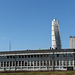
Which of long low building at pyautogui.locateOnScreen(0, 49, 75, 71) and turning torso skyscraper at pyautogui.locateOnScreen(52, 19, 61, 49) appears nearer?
long low building at pyautogui.locateOnScreen(0, 49, 75, 71)

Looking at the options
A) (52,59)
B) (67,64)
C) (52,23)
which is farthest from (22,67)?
(52,23)

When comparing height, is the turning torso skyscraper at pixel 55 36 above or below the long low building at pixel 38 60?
above

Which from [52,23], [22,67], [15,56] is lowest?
[22,67]

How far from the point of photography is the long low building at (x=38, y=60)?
225ft

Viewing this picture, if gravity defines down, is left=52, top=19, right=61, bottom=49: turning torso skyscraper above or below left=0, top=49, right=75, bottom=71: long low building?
above

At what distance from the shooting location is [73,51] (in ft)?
226

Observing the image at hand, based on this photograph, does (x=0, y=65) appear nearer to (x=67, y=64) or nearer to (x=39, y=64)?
(x=39, y=64)

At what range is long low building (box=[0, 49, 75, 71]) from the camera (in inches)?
2697

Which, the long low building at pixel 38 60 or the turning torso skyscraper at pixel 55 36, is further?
the turning torso skyscraper at pixel 55 36

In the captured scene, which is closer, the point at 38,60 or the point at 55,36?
the point at 38,60

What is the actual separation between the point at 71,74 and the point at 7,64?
116ft

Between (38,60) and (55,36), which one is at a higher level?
(55,36)

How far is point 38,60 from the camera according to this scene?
70.1 metres

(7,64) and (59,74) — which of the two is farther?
(7,64)
